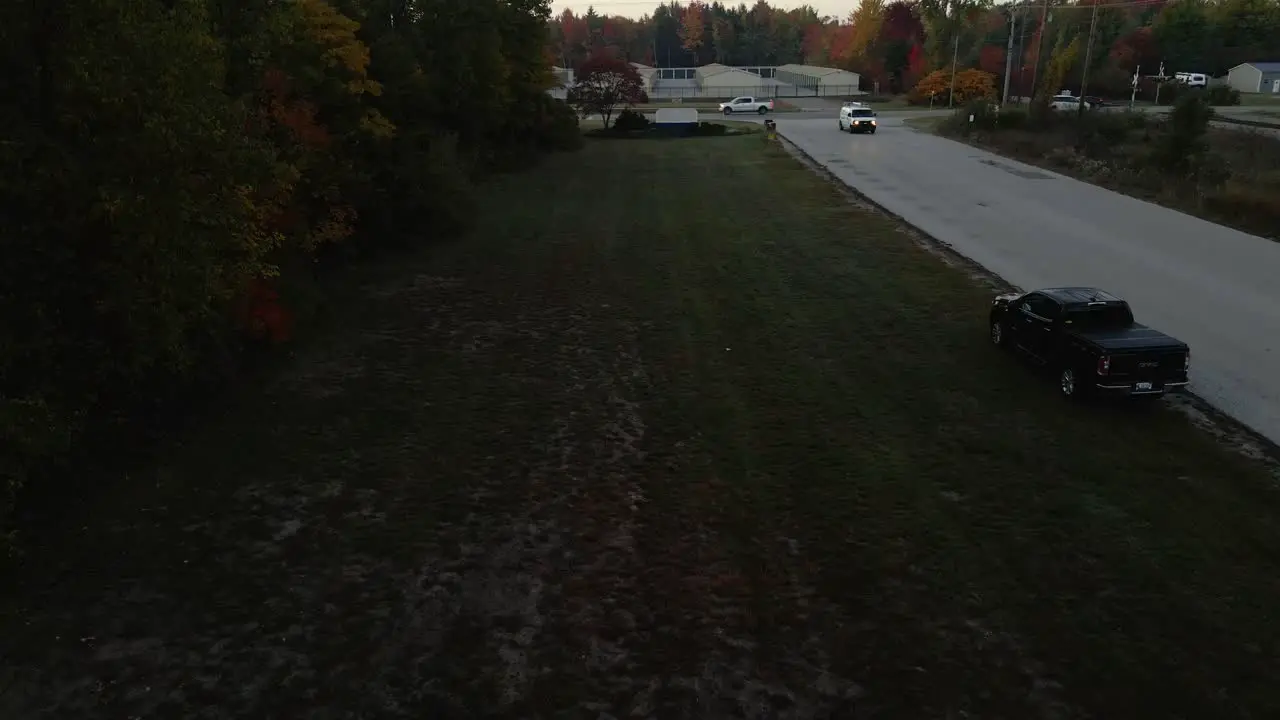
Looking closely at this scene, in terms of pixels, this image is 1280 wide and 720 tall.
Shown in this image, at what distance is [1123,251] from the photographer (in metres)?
23.5

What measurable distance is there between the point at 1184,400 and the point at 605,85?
5725 centimetres

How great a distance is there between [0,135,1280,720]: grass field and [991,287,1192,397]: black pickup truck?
19.5 inches

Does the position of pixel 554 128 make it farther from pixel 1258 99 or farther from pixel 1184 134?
pixel 1258 99

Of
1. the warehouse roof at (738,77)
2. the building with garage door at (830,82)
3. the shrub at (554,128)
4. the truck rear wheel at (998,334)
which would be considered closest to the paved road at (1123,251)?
the truck rear wheel at (998,334)

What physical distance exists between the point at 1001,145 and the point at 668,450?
42533mm

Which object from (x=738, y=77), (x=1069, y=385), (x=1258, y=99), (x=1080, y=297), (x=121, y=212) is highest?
(x=738, y=77)

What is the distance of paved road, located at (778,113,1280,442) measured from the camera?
49.7 feet

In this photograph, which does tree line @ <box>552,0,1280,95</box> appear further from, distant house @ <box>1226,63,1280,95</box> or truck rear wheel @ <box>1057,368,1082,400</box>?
truck rear wheel @ <box>1057,368,1082,400</box>

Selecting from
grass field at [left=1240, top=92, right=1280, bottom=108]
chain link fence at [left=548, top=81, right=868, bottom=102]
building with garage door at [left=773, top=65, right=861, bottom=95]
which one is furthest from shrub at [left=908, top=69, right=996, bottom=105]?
building with garage door at [left=773, top=65, right=861, bottom=95]

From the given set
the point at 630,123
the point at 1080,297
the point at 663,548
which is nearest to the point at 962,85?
the point at 630,123

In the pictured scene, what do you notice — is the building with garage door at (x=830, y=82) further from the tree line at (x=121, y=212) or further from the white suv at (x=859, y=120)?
the tree line at (x=121, y=212)

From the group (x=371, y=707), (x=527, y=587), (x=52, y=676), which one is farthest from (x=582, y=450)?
(x=52, y=676)

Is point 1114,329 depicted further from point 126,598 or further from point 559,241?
point 559,241

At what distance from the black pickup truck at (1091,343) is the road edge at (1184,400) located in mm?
659
